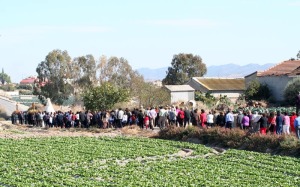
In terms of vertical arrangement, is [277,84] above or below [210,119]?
above

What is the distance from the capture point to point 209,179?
62.1ft

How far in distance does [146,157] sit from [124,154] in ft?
3.77

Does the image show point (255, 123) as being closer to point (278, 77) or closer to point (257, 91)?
point (257, 91)

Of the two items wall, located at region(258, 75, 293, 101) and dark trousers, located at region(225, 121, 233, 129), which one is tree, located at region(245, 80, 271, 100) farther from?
dark trousers, located at region(225, 121, 233, 129)

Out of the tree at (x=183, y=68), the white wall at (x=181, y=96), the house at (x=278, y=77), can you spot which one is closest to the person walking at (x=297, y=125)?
the house at (x=278, y=77)

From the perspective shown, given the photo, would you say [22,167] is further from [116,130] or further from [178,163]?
[116,130]

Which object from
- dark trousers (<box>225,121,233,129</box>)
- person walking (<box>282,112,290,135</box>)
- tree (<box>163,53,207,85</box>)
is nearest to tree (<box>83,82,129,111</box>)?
dark trousers (<box>225,121,233,129</box>)

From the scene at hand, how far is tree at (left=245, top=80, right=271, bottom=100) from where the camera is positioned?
55.8 meters

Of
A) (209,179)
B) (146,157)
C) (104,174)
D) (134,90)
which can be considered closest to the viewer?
(209,179)

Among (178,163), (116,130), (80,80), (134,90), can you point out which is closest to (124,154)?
(178,163)

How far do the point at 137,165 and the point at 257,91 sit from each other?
119 ft

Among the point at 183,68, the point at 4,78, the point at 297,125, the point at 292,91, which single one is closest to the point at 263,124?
the point at 297,125

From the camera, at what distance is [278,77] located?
56.8 metres

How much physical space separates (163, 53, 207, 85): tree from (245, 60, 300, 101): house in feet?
111
